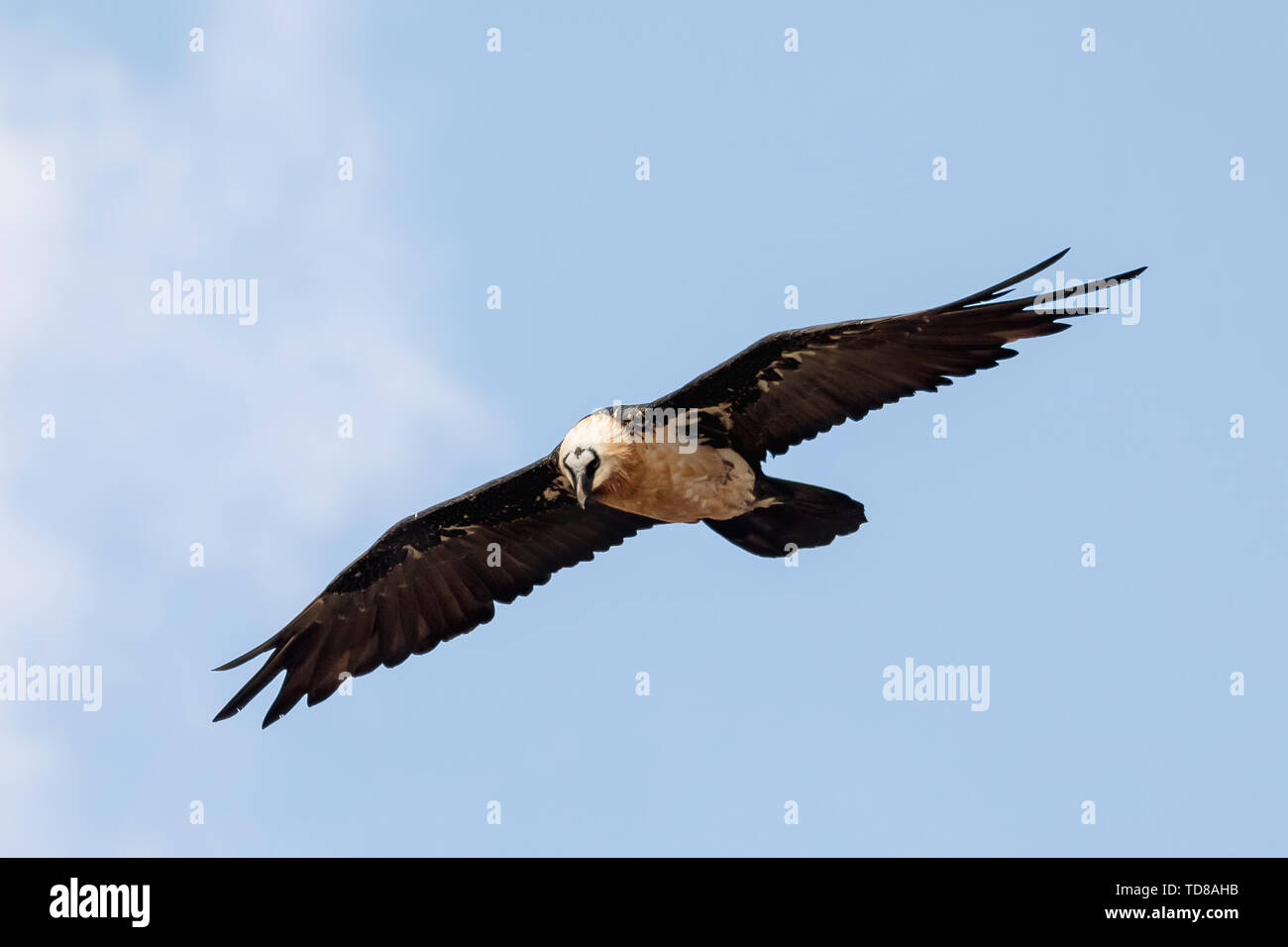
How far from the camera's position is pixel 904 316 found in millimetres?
12922

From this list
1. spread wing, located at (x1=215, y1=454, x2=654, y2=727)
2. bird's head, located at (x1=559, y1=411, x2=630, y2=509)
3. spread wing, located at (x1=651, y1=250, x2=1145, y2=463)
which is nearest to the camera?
spread wing, located at (x1=651, y1=250, x2=1145, y2=463)

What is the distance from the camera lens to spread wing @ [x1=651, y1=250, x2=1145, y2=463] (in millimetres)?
12781

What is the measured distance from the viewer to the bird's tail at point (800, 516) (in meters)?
14.1

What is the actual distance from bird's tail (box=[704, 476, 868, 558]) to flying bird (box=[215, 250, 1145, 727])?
12mm

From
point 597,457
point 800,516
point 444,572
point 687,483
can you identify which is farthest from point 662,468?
point 444,572

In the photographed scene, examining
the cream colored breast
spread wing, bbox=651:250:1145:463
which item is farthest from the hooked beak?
spread wing, bbox=651:250:1145:463

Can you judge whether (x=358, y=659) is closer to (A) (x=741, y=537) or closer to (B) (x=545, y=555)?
(B) (x=545, y=555)

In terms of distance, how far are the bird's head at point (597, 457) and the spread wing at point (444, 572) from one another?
3.75 ft

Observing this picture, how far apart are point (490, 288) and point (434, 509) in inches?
89.1

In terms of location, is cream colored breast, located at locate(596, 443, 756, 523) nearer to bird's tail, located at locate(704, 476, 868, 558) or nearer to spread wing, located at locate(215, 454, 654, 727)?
bird's tail, located at locate(704, 476, 868, 558)

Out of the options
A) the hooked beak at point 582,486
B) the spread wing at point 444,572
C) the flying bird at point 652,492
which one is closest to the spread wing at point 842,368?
the flying bird at point 652,492

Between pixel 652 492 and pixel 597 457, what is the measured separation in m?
0.56
